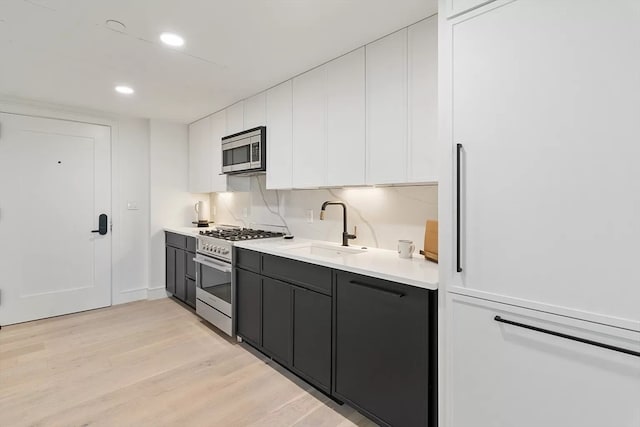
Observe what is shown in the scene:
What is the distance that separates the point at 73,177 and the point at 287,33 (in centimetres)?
323

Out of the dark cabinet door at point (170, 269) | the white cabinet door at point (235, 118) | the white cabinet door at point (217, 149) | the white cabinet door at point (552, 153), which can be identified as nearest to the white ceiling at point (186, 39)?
the white cabinet door at point (235, 118)

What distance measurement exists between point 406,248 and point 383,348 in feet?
2.29

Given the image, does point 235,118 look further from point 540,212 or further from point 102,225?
point 540,212

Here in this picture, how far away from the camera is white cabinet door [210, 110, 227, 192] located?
3.71 m

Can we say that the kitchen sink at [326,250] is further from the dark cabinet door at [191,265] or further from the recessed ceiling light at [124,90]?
the recessed ceiling light at [124,90]

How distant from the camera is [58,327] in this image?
10.9 ft

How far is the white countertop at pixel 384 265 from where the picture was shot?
157cm

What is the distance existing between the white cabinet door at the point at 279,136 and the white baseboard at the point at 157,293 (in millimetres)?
2478

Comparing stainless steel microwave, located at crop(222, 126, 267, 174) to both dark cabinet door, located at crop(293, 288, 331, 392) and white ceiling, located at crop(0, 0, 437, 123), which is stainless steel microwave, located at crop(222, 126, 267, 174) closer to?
white ceiling, located at crop(0, 0, 437, 123)

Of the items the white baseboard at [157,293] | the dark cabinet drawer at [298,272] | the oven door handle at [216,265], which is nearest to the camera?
the dark cabinet drawer at [298,272]

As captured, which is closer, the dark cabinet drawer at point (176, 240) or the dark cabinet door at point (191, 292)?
the dark cabinet door at point (191, 292)

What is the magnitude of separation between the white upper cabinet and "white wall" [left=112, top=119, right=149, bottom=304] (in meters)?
4.01

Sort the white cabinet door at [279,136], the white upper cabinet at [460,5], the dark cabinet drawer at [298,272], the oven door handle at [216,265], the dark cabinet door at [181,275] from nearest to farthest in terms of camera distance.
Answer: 1. the white upper cabinet at [460,5]
2. the dark cabinet drawer at [298,272]
3. the white cabinet door at [279,136]
4. the oven door handle at [216,265]
5. the dark cabinet door at [181,275]

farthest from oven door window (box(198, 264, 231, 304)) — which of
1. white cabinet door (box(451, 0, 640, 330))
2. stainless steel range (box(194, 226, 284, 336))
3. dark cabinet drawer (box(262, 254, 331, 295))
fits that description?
white cabinet door (box(451, 0, 640, 330))
